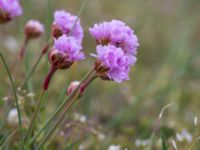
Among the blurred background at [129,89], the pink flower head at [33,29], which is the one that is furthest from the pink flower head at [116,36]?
the pink flower head at [33,29]

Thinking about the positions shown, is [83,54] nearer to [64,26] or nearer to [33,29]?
[64,26]

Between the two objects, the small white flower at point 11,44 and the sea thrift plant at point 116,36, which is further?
the small white flower at point 11,44

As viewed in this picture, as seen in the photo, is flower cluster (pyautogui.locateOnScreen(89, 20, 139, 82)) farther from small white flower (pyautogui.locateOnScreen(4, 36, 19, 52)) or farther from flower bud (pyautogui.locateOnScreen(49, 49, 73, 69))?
small white flower (pyautogui.locateOnScreen(4, 36, 19, 52))

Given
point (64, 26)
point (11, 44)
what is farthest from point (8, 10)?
point (11, 44)

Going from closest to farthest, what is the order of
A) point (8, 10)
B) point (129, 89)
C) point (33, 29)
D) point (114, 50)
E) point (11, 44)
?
point (114, 50)
point (8, 10)
point (33, 29)
point (129, 89)
point (11, 44)

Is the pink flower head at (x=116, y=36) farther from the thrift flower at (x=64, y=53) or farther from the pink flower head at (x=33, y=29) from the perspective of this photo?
the pink flower head at (x=33, y=29)

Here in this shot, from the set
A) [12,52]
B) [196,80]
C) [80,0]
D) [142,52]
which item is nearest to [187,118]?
[196,80]

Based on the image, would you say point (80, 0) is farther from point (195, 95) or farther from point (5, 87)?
point (5, 87)
